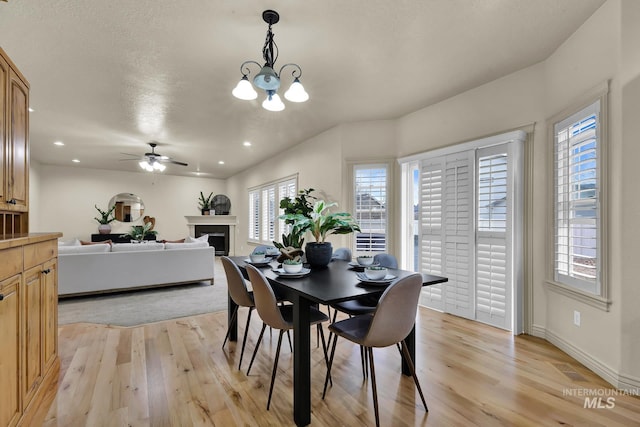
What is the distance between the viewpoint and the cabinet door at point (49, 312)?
1.98 metres

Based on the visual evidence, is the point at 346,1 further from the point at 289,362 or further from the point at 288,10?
the point at 289,362

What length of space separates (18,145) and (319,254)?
2136 millimetres

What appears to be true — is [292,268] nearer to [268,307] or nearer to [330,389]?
[268,307]

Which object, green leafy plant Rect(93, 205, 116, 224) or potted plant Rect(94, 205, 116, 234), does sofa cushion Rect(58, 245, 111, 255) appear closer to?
potted plant Rect(94, 205, 116, 234)

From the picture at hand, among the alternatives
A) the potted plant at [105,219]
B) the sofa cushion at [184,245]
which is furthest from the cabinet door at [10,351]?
the potted plant at [105,219]

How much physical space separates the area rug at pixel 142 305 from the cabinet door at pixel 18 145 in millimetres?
1915

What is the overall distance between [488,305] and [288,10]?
3327 mm

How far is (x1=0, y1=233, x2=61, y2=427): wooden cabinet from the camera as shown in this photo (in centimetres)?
143

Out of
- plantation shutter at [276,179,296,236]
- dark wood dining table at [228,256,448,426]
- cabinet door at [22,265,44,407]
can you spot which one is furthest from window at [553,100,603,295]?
plantation shutter at [276,179,296,236]

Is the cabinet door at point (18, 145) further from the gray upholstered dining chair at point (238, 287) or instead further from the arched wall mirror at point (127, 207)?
the arched wall mirror at point (127, 207)

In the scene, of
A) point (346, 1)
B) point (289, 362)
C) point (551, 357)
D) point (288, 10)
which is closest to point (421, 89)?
point (346, 1)

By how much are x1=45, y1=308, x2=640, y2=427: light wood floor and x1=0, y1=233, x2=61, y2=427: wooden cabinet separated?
6.2 inches

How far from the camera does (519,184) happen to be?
3031 mm

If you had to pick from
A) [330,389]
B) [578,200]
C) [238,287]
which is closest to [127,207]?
[238,287]
